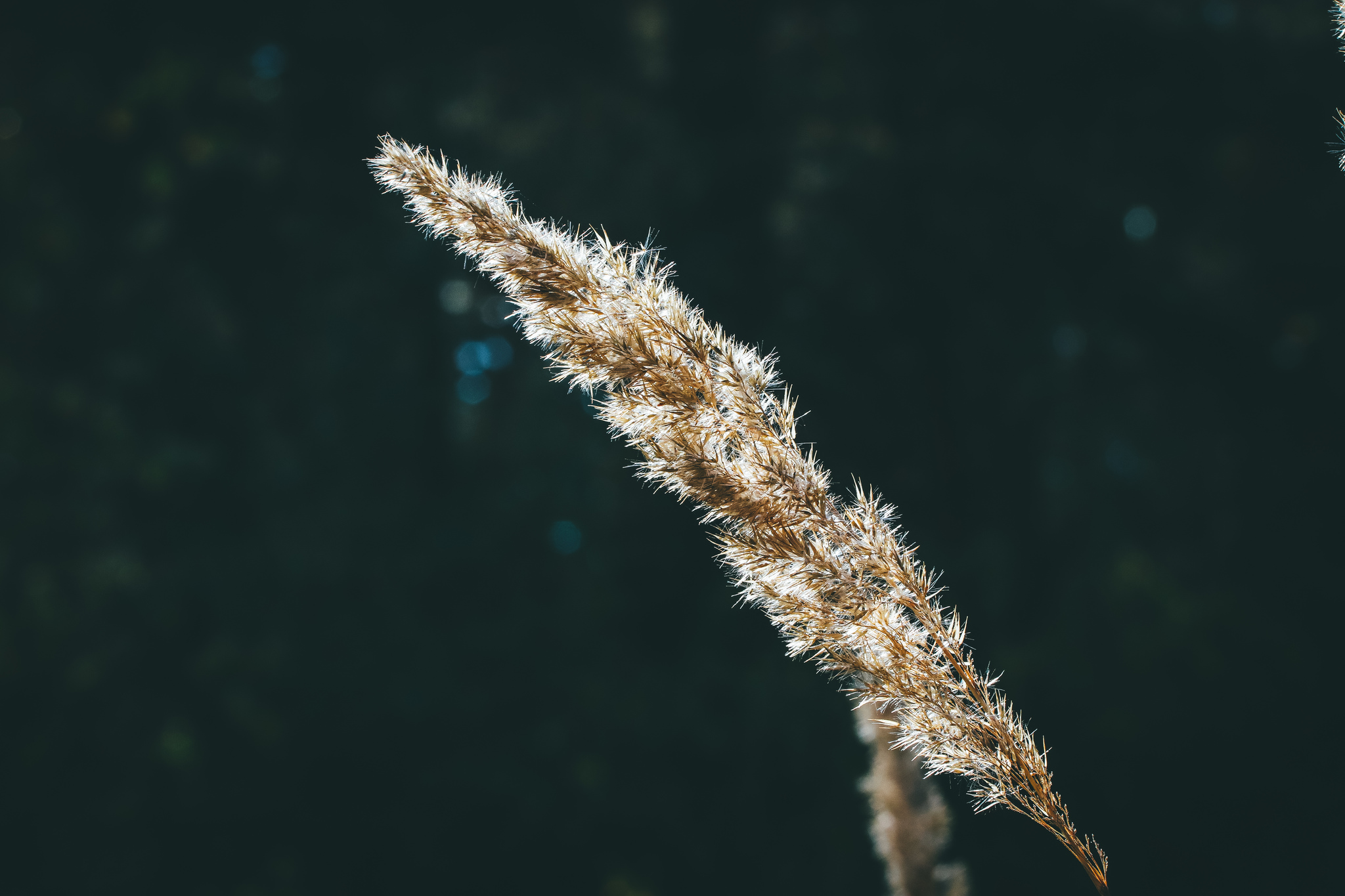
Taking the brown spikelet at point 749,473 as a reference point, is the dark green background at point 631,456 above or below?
above

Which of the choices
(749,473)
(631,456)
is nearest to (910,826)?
(749,473)

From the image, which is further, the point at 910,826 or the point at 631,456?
the point at 631,456

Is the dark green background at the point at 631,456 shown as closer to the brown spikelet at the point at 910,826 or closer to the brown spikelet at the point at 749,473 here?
the brown spikelet at the point at 910,826

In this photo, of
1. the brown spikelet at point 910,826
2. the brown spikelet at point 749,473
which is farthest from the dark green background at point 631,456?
the brown spikelet at point 749,473

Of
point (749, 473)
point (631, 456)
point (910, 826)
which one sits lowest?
point (910, 826)

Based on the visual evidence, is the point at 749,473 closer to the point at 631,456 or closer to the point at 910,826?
the point at 910,826

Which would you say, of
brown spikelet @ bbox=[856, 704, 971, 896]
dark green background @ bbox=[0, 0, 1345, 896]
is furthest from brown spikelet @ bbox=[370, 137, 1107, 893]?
dark green background @ bbox=[0, 0, 1345, 896]
